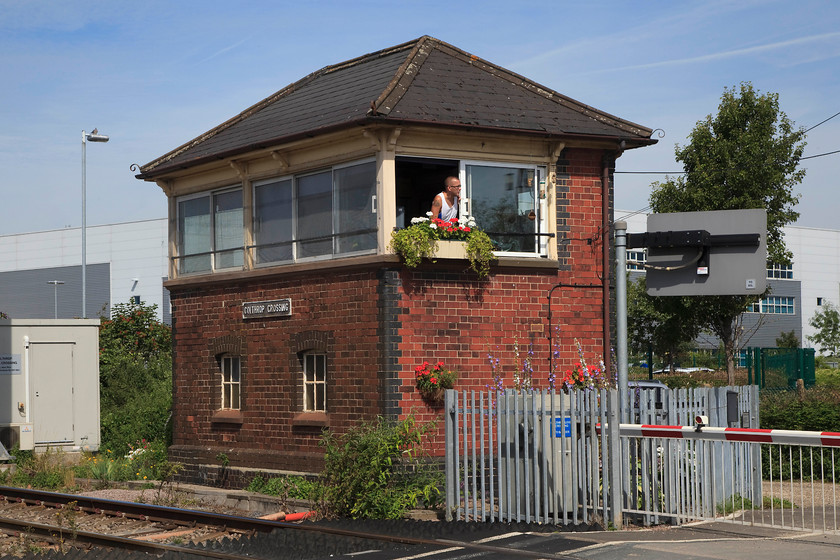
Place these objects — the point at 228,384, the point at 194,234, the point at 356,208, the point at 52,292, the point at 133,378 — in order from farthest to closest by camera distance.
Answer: the point at 52,292 → the point at 133,378 → the point at 194,234 → the point at 228,384 → the point at 356,208

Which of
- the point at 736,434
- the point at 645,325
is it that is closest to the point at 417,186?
the point at 736,434

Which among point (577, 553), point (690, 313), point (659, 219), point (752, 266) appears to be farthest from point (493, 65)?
point (690, 313)

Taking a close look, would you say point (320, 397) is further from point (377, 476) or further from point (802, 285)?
point (802, 285)

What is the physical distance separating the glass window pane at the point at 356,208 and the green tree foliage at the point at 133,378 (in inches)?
271

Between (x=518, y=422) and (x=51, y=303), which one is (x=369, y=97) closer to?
(x=518, y=422)

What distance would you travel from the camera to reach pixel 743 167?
995 inches

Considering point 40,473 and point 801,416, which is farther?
point 40,473

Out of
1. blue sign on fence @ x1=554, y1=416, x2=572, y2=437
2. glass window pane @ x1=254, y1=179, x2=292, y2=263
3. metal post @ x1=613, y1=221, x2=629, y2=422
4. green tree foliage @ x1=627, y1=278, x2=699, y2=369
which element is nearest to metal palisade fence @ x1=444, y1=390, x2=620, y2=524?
blue sign on fence @ x1=554, y1=416, x2=572, y2=437

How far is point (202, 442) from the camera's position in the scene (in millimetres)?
18031

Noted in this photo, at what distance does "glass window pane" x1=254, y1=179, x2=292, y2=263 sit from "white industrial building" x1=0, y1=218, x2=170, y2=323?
48438 mm

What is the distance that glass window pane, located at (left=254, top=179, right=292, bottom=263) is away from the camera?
54.7 ft

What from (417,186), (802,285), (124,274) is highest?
(124,274)

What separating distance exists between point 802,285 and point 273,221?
65.2 meters

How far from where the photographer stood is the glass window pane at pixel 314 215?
16.0 meters
